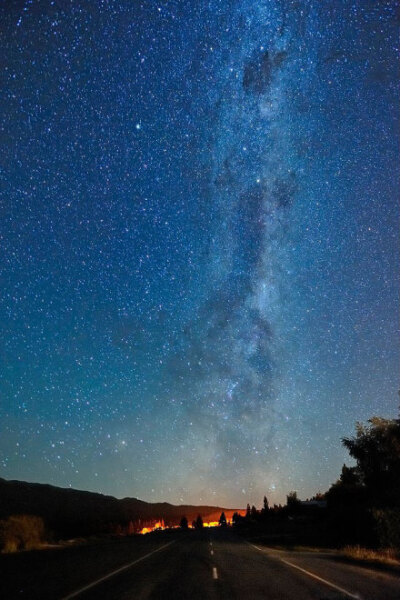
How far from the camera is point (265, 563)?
60.5 ft

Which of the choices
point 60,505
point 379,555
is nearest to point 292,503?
point 60,505

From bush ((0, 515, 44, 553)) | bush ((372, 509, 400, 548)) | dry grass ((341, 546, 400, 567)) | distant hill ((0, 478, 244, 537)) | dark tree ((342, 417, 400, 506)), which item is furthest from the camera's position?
distant hill ((0, 478, 244, 537))

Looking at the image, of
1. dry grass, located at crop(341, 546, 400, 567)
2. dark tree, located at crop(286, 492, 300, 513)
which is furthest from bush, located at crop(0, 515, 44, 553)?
dark tree, located at crop(286, 492, 300, 513)

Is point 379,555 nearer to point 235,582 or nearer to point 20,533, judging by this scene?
point 235,582

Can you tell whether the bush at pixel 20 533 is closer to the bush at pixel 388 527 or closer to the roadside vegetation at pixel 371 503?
the roadside vegetation at pixel 371 503

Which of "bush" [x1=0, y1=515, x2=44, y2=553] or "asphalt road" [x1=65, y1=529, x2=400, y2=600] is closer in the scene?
"asphalt road" [x1=65, y1=529, x2=400, y2=600]

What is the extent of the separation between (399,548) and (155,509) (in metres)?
181

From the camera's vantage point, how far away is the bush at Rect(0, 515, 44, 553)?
27998 millimetres

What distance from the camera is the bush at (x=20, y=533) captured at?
1102 inches

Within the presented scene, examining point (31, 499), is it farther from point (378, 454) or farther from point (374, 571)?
point (374, 571)

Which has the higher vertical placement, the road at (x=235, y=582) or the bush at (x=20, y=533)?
the bush at (x=20, y=533)

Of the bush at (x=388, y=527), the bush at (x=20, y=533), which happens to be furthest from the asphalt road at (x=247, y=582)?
the bush at (x=20, y=533)

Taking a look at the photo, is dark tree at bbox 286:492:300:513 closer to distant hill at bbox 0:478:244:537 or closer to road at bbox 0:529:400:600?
distant hill at bbox 0:478:244:537

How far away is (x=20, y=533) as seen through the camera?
30719 millimetres
